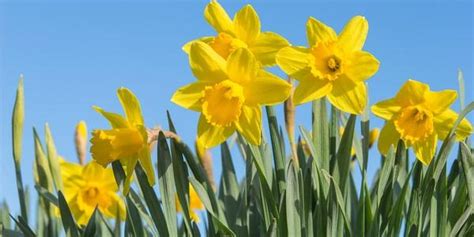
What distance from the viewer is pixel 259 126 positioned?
169 cm

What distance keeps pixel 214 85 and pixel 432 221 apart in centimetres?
69

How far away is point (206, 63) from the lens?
172cm

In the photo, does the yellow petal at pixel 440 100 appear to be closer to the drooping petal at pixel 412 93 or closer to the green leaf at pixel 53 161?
the drooping petal at pixel 412 93

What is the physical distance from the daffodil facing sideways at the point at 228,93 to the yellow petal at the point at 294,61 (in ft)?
0.15

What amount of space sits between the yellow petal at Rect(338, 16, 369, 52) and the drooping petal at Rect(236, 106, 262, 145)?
0.95ft

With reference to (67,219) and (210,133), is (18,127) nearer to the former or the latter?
(67,219)

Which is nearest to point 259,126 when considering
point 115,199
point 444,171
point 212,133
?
point 212,133

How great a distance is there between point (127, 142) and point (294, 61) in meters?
0.47

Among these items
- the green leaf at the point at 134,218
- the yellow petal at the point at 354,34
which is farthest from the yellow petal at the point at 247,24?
the green leaf at the point at 134,218

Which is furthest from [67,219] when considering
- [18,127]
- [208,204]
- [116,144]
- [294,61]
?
[294,61]

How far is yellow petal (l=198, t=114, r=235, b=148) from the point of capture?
1749mm

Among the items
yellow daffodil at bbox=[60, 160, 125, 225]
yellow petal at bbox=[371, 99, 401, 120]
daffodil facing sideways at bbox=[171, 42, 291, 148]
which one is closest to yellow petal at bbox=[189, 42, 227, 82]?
daffodil facing sideways at bbox=[171, 42, 291, 148]

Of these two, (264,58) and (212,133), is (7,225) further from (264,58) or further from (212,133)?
(264,58)

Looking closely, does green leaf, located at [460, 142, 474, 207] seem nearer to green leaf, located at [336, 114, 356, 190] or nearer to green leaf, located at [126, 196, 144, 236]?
green leaf, located at [336, 114, 356, 190]
